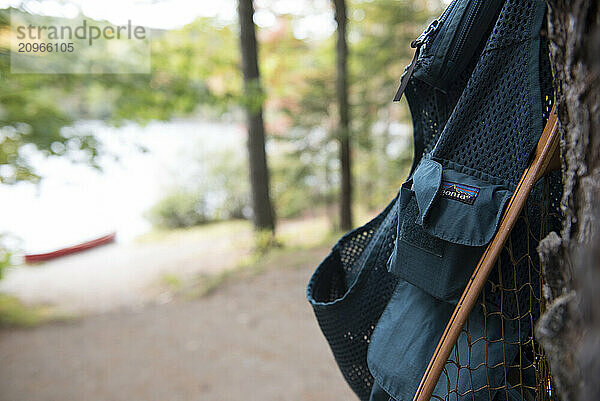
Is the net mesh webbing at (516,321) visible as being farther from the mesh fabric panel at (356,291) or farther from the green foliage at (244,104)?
the green foliage at (244,104)

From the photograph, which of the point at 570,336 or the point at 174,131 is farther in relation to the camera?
the point at 174,131

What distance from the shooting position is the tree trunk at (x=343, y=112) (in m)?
6.43

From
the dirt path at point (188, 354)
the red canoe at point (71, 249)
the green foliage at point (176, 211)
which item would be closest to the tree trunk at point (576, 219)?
the dirt path at point (188, 354)

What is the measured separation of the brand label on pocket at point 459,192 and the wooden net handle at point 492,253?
3.0 inches

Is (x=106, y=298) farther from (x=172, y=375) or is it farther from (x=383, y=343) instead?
(x=383, y=343)

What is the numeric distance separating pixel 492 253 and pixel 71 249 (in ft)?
30.7

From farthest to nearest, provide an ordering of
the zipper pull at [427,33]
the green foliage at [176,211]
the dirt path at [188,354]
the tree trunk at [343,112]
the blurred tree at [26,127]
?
the green foliage at [176,211]
the tree trunk at [343,112]
the blurred tree at [26,127]
the dirt path at [188,354]
the zipper pull at [427,33]

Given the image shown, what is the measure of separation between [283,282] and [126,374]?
6.41 feet

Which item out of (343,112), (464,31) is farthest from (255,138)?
(464,31)

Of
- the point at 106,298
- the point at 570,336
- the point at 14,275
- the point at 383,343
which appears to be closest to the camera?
the point at 570,336

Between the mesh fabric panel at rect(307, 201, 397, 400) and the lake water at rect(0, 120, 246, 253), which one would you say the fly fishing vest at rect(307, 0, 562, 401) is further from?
the lake water at rect(0, 120, 246, 253)

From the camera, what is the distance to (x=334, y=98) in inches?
314

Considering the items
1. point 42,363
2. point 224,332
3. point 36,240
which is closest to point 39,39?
point 42,363

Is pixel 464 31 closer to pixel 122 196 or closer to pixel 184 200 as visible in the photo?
pixel 184 200
